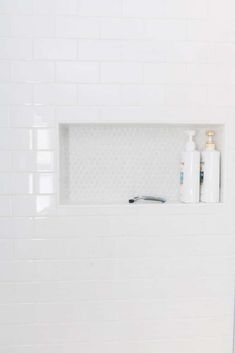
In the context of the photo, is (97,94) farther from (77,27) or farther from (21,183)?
(21,183)

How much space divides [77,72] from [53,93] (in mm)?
110

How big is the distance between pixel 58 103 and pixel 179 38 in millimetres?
482

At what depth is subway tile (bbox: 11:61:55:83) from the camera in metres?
1.18

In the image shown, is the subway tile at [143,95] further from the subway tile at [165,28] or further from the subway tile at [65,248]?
the subway tile at [65,248]

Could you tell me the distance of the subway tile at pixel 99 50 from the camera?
1.19m

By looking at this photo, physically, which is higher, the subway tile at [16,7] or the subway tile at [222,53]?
the subway tile at [16,7]

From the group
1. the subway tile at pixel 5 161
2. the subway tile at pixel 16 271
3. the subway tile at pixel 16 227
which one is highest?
the subway tile at pixel 5 161

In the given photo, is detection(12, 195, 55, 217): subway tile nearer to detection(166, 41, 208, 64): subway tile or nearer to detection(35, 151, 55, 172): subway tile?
detection(35, 151, 55, 172): subway tile

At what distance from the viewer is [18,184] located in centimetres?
121

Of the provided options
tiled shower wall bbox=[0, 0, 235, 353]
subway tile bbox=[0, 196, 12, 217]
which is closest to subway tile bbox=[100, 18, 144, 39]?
tiled shower wall bbox=[0, 0, 235, 353]

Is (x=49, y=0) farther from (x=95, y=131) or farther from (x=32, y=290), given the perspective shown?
(x=32, y=290)

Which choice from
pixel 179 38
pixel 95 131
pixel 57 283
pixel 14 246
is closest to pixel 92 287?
pixel 57 283

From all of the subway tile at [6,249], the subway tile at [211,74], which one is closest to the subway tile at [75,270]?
the subway tile at [6,249]

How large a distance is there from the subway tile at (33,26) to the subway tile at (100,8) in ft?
0.36
